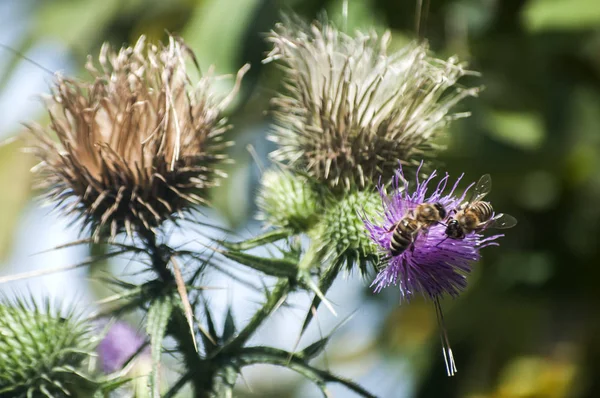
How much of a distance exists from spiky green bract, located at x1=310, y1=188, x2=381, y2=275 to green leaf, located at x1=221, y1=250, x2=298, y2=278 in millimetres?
122

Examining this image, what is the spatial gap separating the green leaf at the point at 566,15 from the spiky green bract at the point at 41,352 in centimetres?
242

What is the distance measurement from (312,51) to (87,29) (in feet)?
6.15

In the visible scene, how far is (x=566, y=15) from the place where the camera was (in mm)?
3715

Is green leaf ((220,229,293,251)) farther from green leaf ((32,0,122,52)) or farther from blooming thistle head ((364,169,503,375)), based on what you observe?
green leaf ((32,0,122,52))

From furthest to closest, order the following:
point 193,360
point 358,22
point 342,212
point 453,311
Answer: point 453,311
point 358,22
point 342,212
point 193,360

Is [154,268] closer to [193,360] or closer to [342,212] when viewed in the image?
[193,360]

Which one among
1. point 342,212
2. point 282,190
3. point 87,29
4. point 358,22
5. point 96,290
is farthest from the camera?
point 87,29

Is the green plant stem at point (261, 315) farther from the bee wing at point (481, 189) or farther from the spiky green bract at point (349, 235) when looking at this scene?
the bee wing at point (481, 189)

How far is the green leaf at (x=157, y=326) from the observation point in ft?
6.49

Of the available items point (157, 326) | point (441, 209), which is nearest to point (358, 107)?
point (441, 209)

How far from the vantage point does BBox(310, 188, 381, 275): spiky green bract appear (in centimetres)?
241

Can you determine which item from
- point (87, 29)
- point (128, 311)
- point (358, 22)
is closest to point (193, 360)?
point (128, 311)

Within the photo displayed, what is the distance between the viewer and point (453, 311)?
4.63m

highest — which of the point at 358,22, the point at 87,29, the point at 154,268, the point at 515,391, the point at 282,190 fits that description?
the point at 87,29
